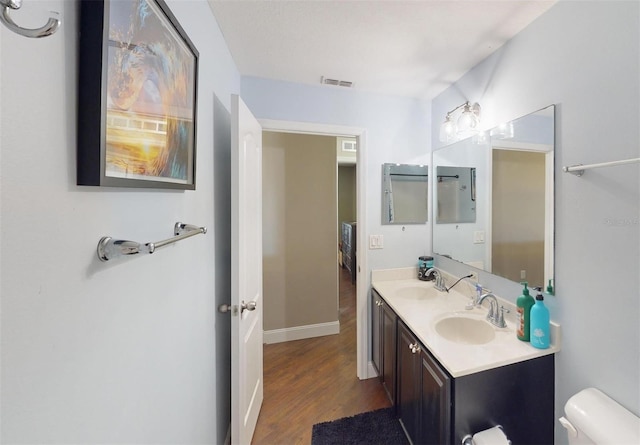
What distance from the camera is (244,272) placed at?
137cm

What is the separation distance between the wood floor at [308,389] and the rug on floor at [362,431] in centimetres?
5

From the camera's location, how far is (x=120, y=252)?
537mm

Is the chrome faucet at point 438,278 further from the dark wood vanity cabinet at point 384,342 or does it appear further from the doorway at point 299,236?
the doorway at point 299,236

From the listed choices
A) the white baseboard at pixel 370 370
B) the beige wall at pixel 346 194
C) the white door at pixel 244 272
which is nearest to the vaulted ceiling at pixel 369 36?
the white door at pixel 244 272

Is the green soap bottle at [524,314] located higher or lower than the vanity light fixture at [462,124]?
Result: lower

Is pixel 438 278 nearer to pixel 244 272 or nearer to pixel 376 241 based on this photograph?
pixel 376 241

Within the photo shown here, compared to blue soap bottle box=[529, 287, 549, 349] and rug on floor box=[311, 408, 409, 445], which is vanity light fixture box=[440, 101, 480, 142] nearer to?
blue soap bottle box=[529, 287, 549, 349]

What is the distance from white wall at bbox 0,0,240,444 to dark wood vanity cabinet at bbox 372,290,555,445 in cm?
107

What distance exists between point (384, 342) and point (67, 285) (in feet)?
5.88

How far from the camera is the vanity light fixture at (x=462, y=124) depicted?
1.64 m

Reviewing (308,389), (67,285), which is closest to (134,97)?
(67,285)

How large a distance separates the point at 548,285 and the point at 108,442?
5.65 feet

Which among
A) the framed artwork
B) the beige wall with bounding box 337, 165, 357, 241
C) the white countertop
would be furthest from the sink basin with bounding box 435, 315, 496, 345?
the beige wall with bounding box 337, 165, 357, 241

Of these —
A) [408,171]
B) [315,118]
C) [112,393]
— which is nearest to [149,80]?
[112,393]
